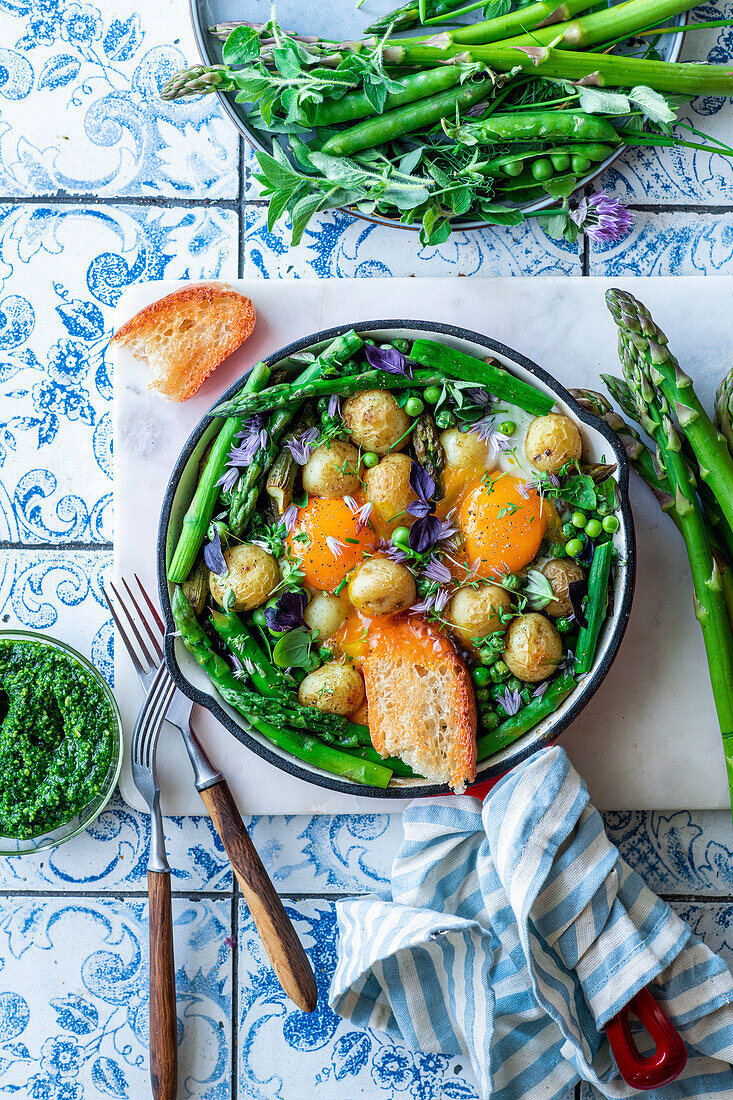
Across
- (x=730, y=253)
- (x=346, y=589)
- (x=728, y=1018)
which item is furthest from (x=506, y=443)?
(x=728, y=1018)

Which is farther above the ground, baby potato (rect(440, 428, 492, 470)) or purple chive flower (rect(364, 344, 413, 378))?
purple chive flower (rect(364, 344, 413, 378))

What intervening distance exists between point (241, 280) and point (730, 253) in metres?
0.93

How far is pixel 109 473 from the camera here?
1686mm

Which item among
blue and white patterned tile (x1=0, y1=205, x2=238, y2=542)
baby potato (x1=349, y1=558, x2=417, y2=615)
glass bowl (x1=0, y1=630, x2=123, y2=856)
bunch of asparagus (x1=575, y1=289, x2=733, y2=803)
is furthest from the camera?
blue and white patterned tile (x1=0, y1=205, x2=238, y2=542)

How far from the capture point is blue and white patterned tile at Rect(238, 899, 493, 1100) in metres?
1.65

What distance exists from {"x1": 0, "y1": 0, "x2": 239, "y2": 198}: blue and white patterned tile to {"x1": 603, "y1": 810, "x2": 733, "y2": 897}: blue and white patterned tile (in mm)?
1422

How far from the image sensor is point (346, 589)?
1445 mm

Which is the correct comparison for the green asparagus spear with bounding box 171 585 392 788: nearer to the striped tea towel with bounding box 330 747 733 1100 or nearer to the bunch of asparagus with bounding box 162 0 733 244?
the striped tea towel with bounding box 330 747 733 1100

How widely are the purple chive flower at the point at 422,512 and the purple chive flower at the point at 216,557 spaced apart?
31cm

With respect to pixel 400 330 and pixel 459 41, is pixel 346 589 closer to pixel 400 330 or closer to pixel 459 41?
pixel 400 330

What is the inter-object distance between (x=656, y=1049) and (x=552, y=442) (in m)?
1.04

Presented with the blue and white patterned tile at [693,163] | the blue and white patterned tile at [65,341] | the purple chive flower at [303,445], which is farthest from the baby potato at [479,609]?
the blue and white patterned tile at [693,163]

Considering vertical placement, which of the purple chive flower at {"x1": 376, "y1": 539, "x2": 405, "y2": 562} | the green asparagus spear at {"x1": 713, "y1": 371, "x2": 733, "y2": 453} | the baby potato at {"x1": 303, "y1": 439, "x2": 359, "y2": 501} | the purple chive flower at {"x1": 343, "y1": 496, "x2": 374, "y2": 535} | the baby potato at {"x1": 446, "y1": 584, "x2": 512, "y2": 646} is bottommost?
the baby potato at {"x1": 446, "y1": 584, "x2": 512, "y2": 646}

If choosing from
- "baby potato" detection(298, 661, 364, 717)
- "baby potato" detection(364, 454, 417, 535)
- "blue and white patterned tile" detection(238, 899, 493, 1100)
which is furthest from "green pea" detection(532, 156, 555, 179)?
"blue and white patterned tile" detection(238, 899, 493, 1100)
